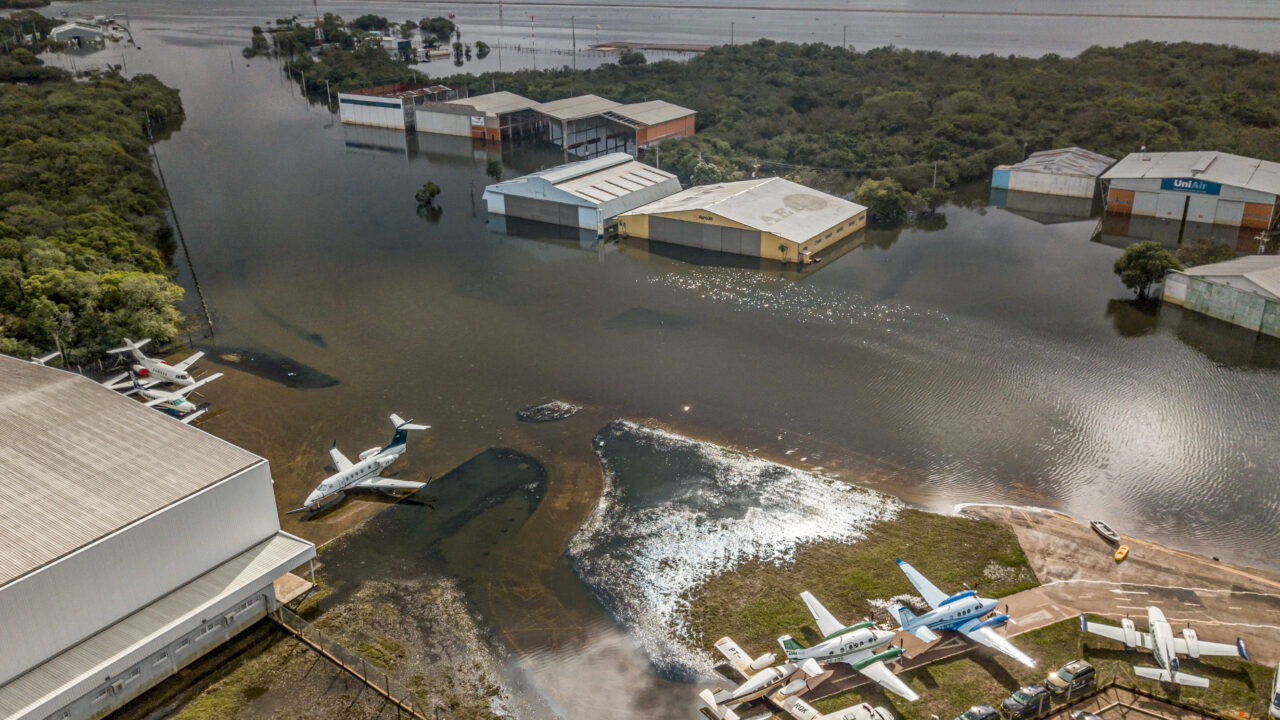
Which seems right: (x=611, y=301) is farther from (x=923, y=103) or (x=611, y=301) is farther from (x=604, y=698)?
(x=923, y=103)

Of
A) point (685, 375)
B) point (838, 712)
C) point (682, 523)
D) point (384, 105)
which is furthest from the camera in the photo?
point (384, 105)

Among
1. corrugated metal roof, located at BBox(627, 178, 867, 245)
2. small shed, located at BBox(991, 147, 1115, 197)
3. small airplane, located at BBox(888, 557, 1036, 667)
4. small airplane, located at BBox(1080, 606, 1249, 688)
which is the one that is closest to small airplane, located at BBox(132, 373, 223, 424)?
small airplane, located at BBox(888, 557, 1036, 667)

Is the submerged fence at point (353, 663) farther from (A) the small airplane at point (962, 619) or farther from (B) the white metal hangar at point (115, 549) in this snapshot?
(A) the small airplane at point (962, 619)

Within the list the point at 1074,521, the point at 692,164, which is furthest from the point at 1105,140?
the point at 1074,521

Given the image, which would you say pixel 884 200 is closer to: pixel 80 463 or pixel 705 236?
pixel 705 236

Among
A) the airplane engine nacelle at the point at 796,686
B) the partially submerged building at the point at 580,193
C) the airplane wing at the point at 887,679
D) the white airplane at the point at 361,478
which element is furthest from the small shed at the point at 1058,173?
the airplane engine nacelle at the point at 796,686

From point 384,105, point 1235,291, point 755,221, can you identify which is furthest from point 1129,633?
point 384,105
